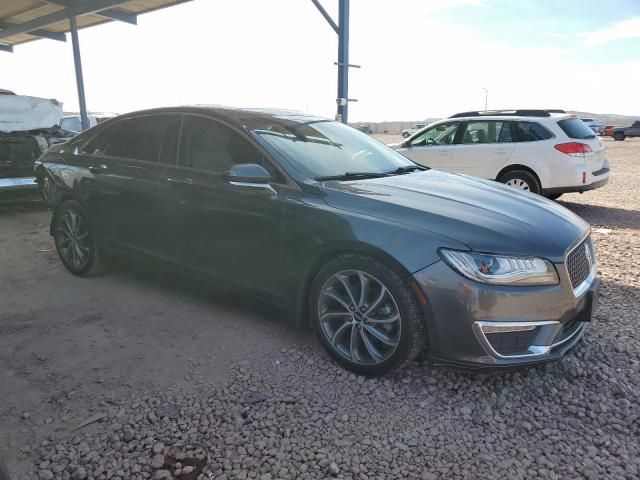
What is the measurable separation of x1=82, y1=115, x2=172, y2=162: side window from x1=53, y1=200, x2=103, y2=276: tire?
59cm

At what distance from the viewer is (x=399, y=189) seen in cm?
308

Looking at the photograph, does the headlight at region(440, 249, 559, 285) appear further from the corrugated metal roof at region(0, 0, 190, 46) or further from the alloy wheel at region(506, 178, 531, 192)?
the corrugated metal roof at region(0, 0, 190, 46)

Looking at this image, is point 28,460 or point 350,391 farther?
point 350,391

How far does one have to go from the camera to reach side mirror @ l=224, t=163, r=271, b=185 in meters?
3.05

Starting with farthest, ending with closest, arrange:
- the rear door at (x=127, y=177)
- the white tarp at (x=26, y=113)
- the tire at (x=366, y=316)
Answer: the white tarp at (x=26, y=113)
the rear door at (x=127, y=177)
the tire at (x=366, y=316)

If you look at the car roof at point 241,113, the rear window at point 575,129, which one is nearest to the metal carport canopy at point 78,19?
the rear window at point 575,129

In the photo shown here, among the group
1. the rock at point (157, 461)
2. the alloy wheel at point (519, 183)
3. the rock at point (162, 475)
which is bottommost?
the rock at point (162, 475)

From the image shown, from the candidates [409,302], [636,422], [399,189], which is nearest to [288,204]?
[399,189]

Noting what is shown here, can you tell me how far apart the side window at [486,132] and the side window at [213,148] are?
597cm

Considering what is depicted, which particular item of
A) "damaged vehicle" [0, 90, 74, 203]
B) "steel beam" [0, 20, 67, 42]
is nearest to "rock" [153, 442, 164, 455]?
"damaged vehicle" [0, 90, 74, 203]

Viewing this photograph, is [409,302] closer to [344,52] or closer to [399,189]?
[399,189]

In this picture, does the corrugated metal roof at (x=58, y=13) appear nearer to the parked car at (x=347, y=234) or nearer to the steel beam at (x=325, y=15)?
the steel beam at (x=325, y=15)

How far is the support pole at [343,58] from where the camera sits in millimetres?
8172

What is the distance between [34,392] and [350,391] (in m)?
1.76
